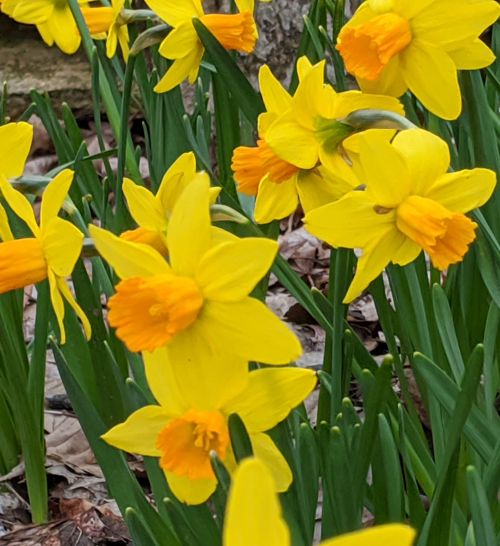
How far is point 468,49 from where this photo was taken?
1.16 m

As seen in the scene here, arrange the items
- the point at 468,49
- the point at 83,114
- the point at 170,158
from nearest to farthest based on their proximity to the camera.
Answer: the point at 468,49
the point at 170,158
the point at 83,114

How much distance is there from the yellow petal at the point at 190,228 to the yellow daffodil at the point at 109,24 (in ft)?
3.81

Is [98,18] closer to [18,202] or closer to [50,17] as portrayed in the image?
[50,17]

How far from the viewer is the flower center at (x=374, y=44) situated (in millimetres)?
1100

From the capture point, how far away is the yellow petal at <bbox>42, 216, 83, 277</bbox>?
3.25ft

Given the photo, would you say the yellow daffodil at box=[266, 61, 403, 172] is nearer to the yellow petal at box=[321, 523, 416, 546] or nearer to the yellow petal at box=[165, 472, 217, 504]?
the yellow petal at box=[165, 472, 217, 504]

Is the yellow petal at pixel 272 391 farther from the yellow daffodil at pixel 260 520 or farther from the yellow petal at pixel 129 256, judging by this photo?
the yellow daffodil at pixel 260 520

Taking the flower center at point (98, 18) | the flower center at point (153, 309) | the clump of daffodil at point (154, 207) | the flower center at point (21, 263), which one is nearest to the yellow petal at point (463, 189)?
the clump of daffodil at point (154, 207)

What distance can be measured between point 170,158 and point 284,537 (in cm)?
149

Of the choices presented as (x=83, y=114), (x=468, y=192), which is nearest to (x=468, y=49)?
A: (x=468, y=192)

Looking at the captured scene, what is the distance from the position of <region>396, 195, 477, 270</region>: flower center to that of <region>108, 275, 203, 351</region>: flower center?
0.98ft

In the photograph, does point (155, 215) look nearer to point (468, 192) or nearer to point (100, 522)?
point (468, 192)

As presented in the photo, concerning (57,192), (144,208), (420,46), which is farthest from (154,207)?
(420,46)

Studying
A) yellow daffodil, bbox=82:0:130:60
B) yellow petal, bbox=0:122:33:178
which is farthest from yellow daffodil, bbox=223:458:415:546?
yellow daffodil, bbox=82:0:130:60
